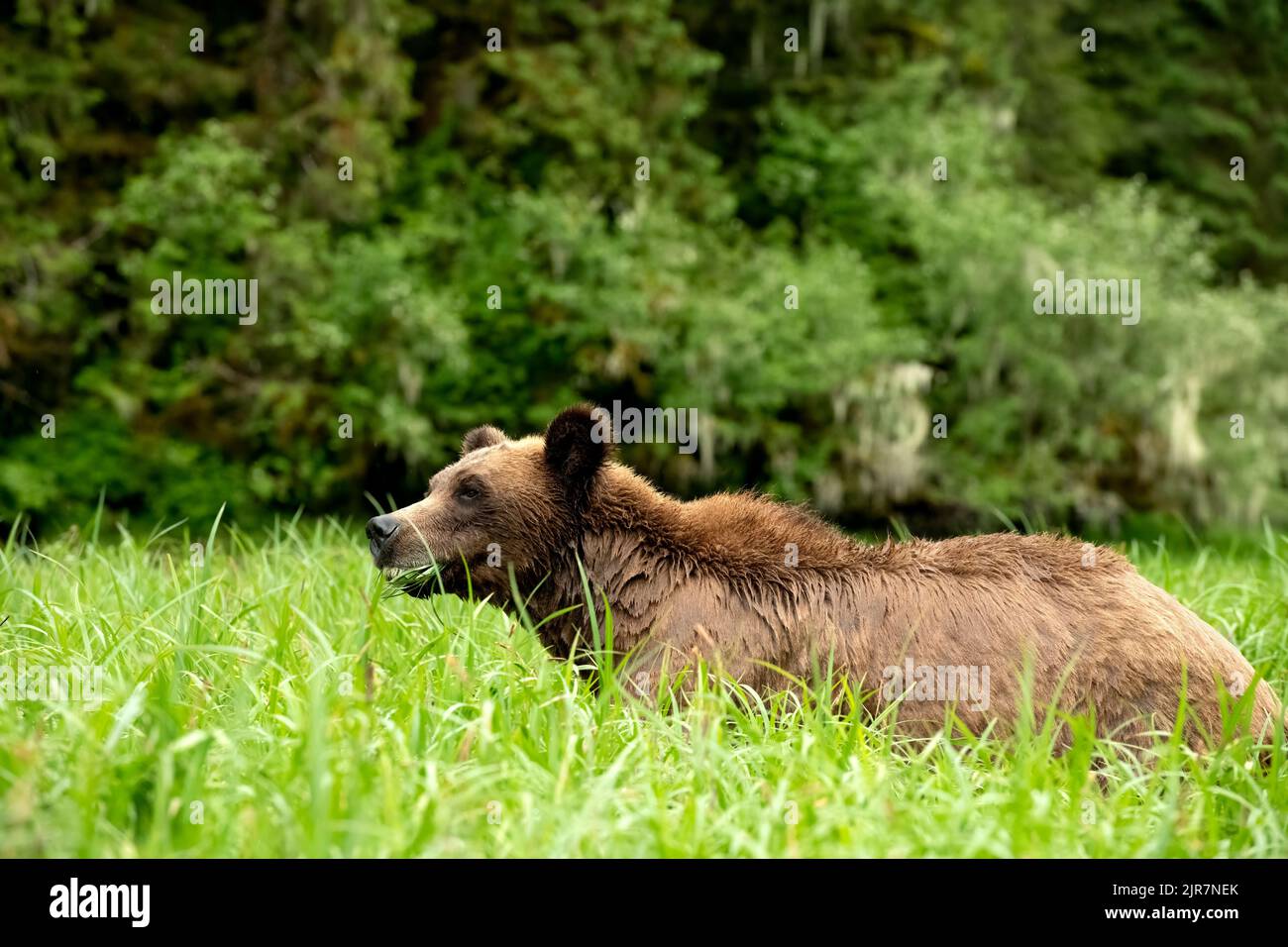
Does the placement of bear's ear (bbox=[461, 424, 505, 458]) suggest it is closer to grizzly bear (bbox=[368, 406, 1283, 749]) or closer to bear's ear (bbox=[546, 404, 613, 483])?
grizzly bear (bbox=[368, 406, 1283, 749])

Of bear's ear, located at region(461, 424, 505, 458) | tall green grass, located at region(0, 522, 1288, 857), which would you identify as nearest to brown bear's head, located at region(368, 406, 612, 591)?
tall green grass, located at region(0, 522, 1288, 857)

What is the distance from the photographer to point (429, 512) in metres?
5.07

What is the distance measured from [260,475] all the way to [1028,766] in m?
14.5

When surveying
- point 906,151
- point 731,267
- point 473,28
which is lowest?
point 731,267

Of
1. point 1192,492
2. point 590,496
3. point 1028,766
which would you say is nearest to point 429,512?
point 590,496

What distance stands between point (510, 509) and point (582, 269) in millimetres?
13556

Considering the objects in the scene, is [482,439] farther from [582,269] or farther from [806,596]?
[582,269]

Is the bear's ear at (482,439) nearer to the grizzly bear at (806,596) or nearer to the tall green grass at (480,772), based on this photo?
the grizzly bear at (806,596)

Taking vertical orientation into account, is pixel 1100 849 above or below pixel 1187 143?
below

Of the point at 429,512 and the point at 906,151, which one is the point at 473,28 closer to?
the point at 906,151

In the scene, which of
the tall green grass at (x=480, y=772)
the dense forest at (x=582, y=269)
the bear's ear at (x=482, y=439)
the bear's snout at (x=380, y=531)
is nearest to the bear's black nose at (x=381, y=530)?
the bear's snout at (x=380, y=531)

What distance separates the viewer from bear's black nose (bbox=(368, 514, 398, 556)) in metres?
4.89

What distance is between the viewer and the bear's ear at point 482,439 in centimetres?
570

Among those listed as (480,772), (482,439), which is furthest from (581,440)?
(480,772)
